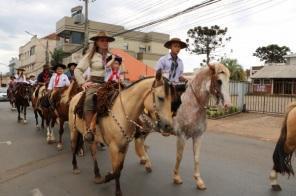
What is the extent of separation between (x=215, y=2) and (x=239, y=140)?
18.3 feet

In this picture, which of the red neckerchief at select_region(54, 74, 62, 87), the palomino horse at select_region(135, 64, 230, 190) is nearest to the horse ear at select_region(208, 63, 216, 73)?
the palomino horse at select_region(135, 64, 230, 190)

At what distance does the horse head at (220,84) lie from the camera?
6089mm

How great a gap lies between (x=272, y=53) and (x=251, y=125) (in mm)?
79124

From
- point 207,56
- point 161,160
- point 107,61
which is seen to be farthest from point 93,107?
point 207,56

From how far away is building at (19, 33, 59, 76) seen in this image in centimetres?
6444

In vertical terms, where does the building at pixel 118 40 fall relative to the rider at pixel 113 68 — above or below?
above

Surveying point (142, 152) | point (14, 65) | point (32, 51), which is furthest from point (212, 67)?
point (14, 65)

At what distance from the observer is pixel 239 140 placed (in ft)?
41.2

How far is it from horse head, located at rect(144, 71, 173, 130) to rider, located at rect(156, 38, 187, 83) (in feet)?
6.71

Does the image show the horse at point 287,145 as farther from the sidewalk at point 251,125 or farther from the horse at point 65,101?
the sidewalk at point 251,125

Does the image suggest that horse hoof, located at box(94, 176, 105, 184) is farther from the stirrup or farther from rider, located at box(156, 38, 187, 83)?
rider, located at box(156, 38, 187, 83)

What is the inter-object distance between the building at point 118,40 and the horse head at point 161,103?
4387 cm

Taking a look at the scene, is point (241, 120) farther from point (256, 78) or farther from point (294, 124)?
point (256, 78)

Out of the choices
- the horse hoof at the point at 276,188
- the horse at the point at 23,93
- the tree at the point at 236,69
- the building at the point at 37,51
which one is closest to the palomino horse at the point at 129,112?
the horse hoof at the point at 276,188
